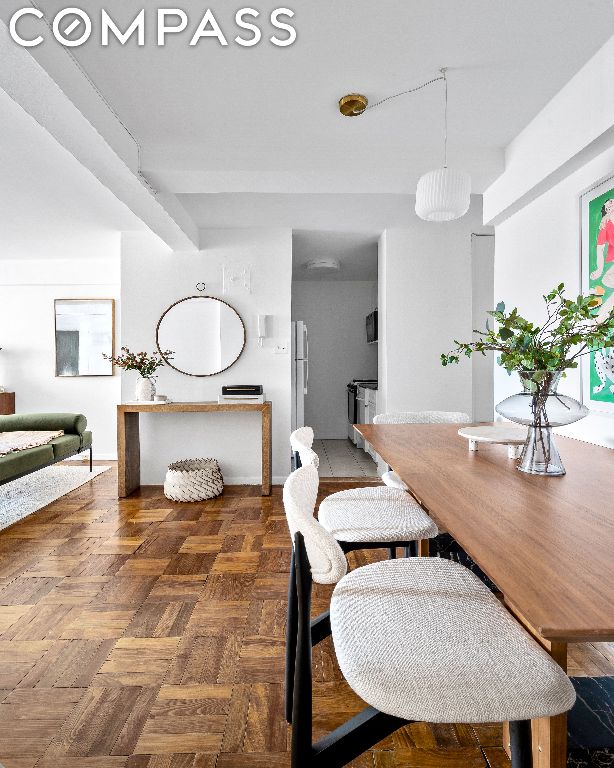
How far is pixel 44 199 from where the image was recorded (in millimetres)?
3984

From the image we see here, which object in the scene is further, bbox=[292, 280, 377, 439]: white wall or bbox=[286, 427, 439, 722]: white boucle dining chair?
bbox=[292, 280, 377, 439]: white wall

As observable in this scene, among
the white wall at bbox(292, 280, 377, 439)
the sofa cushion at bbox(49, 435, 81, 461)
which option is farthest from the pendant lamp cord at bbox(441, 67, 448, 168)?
the white wall at bbox(292, 280, 377, 439)

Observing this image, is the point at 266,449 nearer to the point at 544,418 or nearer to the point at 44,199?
the point at 44,199

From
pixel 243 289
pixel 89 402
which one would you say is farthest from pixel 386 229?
pixel 89 402

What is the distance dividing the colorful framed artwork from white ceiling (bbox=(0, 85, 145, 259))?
2.83 meters

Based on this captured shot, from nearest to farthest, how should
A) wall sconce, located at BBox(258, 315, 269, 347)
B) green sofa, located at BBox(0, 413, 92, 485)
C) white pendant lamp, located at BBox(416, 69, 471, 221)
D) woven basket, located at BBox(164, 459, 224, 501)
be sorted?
white pendant lamp, located at BBox(416, 69, 471, 221)
green sofa, located at BBox(0, 413, 92, 485)
woven basket, located at BBox(164, 459, 224, 501)
wall sconce, located at BBox(258, 315, 269, 347)

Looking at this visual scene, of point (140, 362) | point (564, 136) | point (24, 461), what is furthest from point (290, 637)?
point (140, 362)

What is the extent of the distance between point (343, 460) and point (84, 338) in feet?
11.3

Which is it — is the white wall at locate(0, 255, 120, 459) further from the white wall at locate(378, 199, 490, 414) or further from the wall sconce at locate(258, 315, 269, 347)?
the white wall at locate(378, 199, 490, 414)

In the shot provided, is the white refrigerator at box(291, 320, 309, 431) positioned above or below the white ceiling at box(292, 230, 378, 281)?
below

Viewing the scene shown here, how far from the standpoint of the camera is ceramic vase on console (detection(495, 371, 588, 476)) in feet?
5.25

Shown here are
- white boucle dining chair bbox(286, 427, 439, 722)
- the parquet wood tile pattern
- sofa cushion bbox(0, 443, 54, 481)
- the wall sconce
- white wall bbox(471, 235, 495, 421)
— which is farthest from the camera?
white wall bbox(471, 235, 495, 421)

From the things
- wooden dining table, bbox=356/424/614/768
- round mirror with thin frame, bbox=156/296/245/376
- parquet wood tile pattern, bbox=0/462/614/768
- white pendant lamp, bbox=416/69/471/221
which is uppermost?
white pendant lamp, bbox=416/69/471/221

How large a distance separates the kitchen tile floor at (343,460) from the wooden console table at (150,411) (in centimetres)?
91
